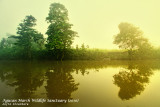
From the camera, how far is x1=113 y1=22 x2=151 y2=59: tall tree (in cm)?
2469

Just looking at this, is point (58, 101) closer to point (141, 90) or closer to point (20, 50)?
point (141, 90)

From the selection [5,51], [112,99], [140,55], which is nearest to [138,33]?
[140,55]

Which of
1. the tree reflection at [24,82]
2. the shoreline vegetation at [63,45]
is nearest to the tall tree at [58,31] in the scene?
the shoreline vegetation at [63,45]

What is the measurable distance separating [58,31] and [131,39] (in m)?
18.0

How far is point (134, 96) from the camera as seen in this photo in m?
4.34

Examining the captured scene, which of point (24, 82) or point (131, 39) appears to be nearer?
point (24, 82)

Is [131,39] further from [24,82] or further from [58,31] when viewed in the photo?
[24,82]

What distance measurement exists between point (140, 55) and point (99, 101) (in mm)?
24459

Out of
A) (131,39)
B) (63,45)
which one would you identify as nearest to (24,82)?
(63,45)

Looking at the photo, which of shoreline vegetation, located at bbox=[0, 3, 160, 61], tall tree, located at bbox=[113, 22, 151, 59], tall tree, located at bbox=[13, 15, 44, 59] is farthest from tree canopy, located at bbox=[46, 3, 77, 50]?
tall tree, located at bbox=[113, 22, 151, 59]

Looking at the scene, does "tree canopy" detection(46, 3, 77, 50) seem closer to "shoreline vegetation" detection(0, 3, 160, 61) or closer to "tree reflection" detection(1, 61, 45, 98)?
"shoreline vegetation" detection(0, 3, 160, 61)

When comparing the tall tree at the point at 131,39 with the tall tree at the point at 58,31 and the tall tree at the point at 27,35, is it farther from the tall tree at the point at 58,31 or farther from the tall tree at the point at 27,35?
the tall tree at the point at 27,35

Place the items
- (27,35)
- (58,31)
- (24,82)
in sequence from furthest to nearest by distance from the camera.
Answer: (27,35) → (58,31) → (24,82)

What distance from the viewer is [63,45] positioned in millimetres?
20844
